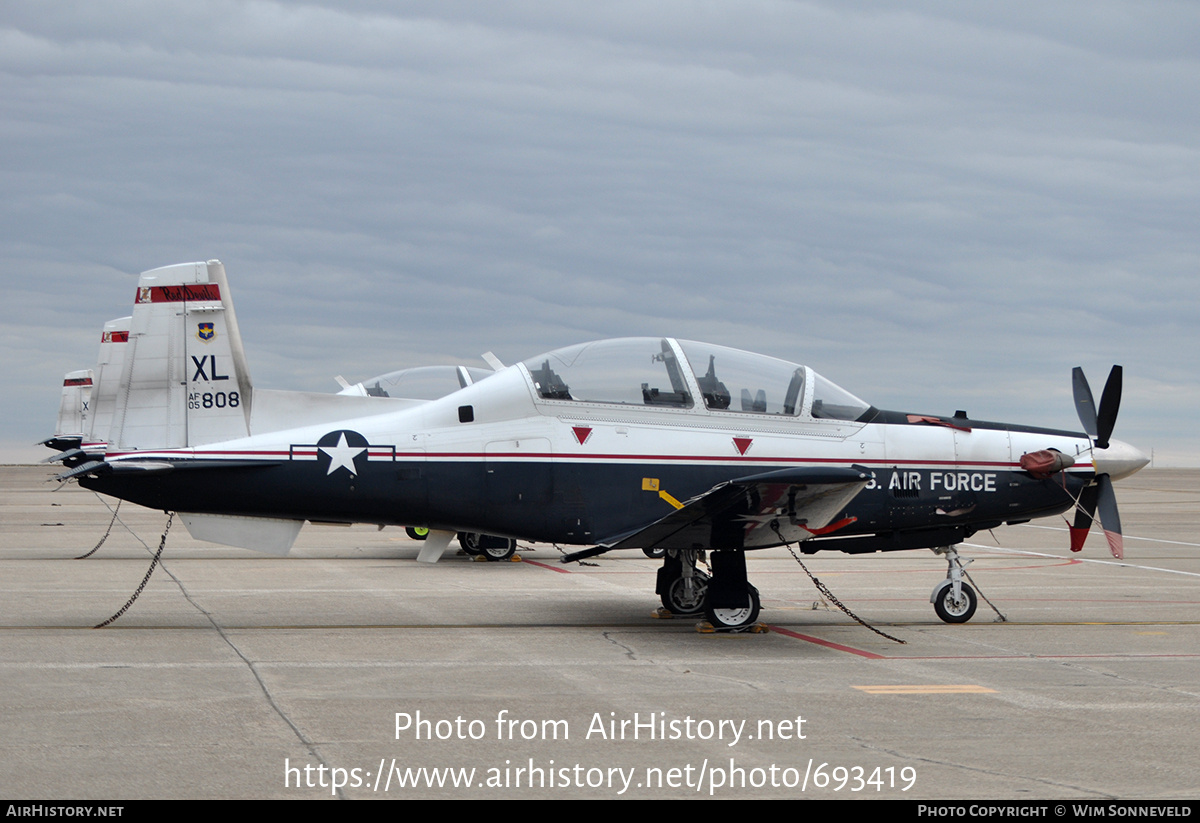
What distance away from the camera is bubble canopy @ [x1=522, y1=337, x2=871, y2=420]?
36.2 ft

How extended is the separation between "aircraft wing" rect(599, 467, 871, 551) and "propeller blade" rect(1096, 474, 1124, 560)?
8.27ft

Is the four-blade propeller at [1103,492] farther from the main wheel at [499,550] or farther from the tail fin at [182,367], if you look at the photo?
the main wheel at [499,550]

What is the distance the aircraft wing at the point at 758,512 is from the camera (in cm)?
965

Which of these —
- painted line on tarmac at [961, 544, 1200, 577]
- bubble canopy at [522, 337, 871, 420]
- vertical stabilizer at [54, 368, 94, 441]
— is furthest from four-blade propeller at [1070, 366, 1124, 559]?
vertical stabilizer at [54, 368, 94, 441]

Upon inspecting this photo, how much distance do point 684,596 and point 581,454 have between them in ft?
8.26

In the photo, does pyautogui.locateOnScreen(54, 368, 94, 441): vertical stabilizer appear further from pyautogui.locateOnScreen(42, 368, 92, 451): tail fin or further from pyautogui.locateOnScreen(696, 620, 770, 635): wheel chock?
pyautogui.locateOnScreen(696, 620, 770, 635): wheel chock

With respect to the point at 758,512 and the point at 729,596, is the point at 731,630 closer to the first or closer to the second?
the point at 729,596

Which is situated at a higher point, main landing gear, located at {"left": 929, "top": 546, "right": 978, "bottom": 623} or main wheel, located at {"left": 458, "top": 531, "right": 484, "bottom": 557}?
main landing gear, located at {"left": 929, "top": 546, "right": 978, "bottom": 623}

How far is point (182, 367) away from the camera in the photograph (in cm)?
1131

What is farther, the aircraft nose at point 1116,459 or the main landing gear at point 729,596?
the aircraft nose at point 1116,459

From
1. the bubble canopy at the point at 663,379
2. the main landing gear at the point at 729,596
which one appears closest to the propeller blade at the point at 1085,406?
the bubble canopy at the point at 663,379

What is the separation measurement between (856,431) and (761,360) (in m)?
1.17

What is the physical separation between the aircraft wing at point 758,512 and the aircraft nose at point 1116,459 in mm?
2569
